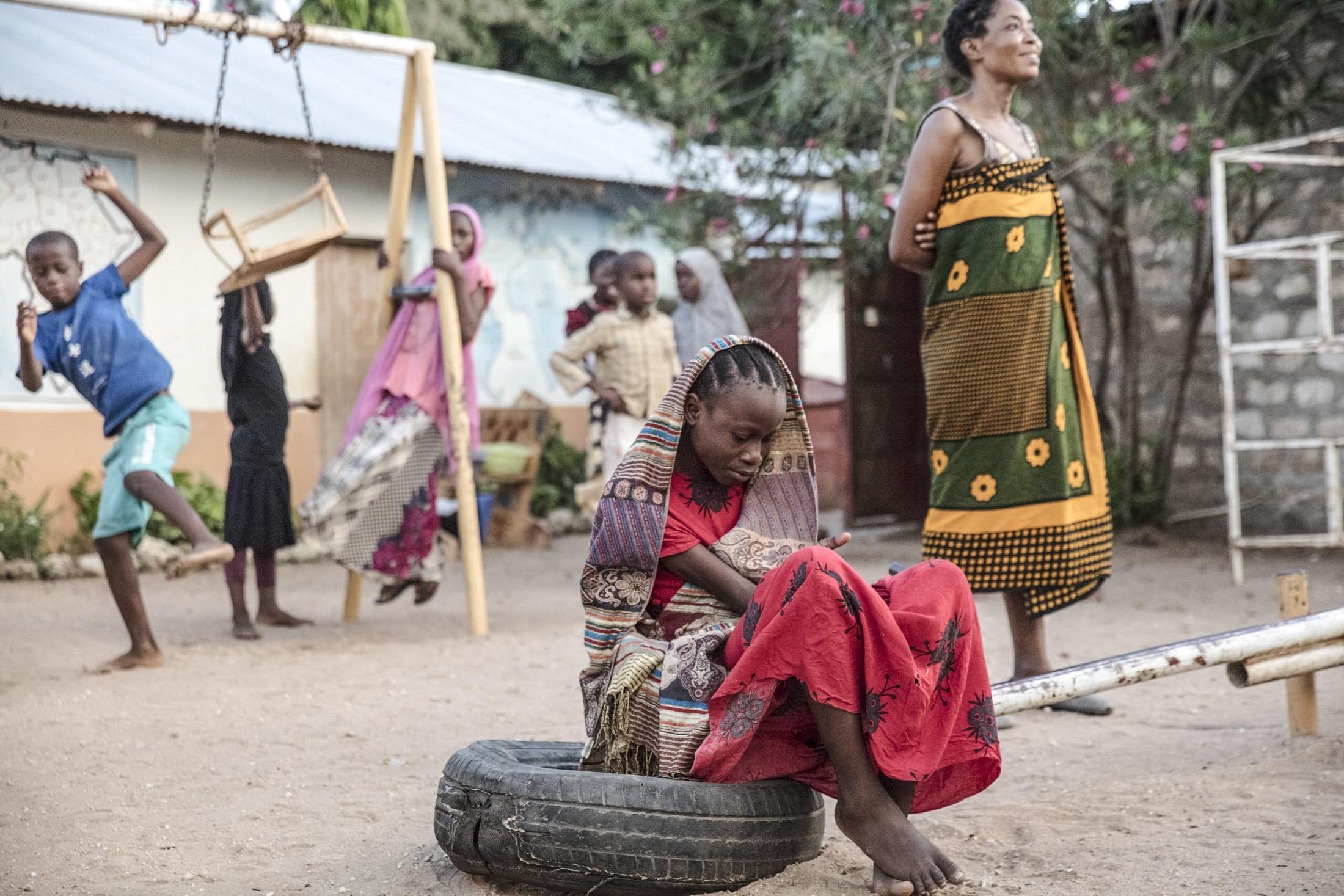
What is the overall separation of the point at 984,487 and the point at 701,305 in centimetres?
381

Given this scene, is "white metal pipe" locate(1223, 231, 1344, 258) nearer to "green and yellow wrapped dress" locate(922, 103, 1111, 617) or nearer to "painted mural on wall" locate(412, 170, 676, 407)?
"green and yellow wrapped dress" locate(922, 103, 1111, 617)

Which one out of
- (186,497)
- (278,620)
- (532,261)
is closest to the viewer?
(278,620)

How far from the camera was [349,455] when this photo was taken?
583 centimetres

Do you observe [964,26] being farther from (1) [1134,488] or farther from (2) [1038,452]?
(1) [1134,488]

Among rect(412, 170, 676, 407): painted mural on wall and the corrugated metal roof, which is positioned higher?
the corrugated metal roof

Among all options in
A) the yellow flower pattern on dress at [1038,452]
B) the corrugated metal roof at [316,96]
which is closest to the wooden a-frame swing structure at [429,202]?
the corrugated metal roof at [316,96]

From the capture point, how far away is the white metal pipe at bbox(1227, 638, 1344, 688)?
10.6 feet

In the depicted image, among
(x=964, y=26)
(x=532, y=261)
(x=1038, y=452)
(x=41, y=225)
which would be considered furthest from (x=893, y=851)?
(x=532, y=261)

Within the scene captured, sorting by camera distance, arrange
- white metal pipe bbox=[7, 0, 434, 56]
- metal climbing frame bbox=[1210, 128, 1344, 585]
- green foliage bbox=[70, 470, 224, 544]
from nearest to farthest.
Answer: white metal pipe bbox=[7, 0, 434, 56] < metal climbing frame bbox=[1210, 128, 1344, 585] < green foliage bbox=[70, 470, 224, 544]

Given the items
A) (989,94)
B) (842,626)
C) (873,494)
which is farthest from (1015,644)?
(873,494)

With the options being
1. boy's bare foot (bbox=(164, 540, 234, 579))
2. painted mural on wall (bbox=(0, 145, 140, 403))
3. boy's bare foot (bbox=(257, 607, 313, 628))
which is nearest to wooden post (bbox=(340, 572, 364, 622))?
boy's bare foot (bbox=(257, 607, 313, 628))

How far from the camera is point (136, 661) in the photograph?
16.8 feet

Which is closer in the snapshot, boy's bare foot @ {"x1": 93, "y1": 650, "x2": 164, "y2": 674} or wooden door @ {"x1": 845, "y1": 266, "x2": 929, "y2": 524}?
boy's bare foot @ {"x1": 93, "y1": 650, "x2": 164, "y2": 674}

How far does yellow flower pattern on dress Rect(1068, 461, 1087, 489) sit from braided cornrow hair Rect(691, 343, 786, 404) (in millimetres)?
1681
